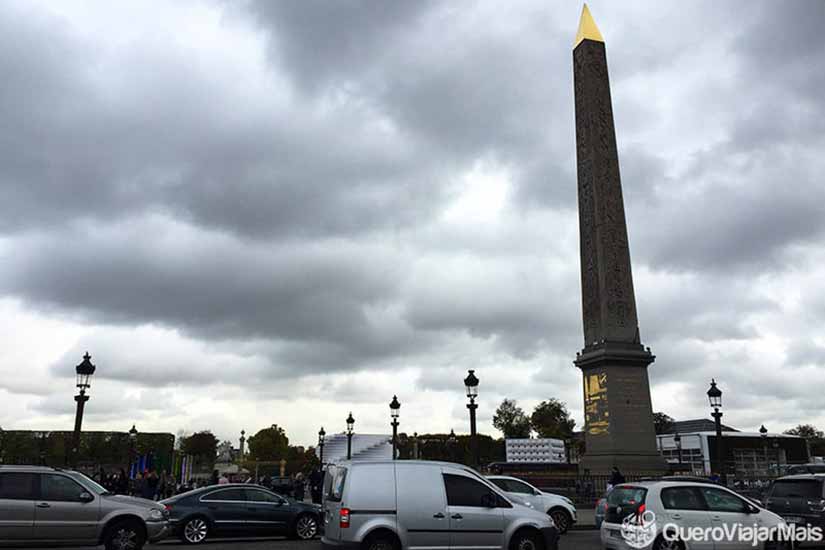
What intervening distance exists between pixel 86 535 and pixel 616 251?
25.5 meters

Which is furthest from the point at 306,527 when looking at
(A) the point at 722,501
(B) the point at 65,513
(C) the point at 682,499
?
(A) the point at 722,501

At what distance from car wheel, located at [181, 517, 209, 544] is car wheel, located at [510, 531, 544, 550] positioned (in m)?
9.21

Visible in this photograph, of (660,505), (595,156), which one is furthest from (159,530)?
(595,156)

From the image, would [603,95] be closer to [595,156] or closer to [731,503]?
[595,156]

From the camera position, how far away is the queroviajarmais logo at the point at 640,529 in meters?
12.3

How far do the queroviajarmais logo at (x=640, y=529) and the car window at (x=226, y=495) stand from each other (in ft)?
33.9

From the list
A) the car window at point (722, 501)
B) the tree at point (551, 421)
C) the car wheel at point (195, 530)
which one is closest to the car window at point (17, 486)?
the car wheel at point (195, 530)

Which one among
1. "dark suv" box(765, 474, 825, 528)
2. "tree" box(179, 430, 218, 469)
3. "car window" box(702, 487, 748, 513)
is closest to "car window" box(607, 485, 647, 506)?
"car window" box(702, 487, 748, 513)

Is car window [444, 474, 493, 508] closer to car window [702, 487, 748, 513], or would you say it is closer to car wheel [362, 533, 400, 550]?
car wheel [362, 533, 400, 550]

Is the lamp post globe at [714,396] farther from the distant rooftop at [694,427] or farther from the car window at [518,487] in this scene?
the distant rooftop at [694,427]

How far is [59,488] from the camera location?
13.7m

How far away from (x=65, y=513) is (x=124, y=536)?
122 cm

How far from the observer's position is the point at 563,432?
114 m

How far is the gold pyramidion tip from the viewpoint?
118 ft
